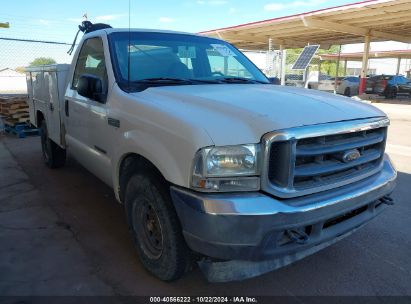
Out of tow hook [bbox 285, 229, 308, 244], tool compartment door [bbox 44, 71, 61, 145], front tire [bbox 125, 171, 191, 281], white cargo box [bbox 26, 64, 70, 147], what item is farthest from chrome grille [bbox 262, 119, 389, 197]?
tool compartment door [bbox 44, 71, 61, 145]

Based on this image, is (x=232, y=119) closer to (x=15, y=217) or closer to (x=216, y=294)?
(x=216, y=294)

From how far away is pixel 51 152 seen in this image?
5.99 meters

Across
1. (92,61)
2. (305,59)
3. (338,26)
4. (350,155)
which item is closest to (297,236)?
(350,155)

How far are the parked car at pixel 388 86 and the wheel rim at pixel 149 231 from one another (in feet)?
80.6

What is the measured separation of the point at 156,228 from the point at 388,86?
24.8 metres

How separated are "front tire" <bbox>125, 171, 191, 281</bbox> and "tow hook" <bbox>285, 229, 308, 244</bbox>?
0.71 m

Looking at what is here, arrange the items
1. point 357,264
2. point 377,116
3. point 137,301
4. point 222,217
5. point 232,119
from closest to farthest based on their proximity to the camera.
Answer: point 222,217, point 232,119, point 137,301, point 377,116, point 357,264

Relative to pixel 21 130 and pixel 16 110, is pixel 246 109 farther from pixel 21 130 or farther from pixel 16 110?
pixel 16 110

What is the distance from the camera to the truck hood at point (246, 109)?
2.33 metres

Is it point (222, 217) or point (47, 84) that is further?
point (47, 84)

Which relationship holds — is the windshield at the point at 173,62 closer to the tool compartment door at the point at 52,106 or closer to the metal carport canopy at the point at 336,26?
the tool compartment door at the point at 52,106

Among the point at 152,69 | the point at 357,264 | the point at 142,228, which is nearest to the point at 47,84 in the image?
the point at 152,69

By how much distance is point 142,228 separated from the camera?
121 inches

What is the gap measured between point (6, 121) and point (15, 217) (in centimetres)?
662
